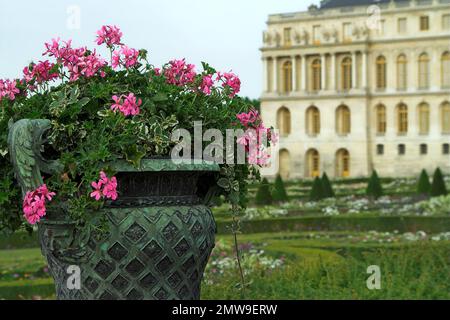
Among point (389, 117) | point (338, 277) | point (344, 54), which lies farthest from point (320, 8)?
point (338, 277)

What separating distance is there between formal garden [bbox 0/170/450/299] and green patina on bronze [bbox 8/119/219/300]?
95 cm

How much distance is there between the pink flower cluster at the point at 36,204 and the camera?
344 centimetres

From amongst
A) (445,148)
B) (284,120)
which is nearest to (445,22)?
Answer: (445,148)

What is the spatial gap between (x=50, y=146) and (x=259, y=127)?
1113 millimetres

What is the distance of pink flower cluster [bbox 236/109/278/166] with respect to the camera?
4.15 m

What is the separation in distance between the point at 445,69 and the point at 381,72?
3.23 m

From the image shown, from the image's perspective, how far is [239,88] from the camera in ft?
14.2

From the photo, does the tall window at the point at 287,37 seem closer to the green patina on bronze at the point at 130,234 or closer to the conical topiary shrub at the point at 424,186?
the conical topiary shrub at the point at 424,186

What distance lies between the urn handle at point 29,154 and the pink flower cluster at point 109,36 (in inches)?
28.6

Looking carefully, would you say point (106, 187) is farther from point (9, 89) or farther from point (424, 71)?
point (424, 71)

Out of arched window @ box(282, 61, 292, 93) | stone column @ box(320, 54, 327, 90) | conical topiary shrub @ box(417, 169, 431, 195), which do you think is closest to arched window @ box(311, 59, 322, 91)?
stone column @ box(320, 54, 327, 90)

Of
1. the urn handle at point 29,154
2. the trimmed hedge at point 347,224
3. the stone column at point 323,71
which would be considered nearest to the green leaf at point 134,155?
the urn handle at point 29,154

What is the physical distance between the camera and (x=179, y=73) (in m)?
4.21
